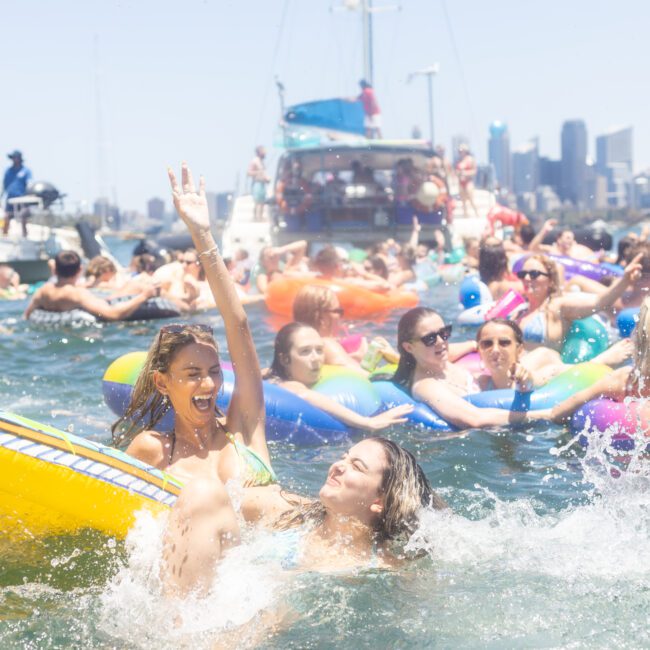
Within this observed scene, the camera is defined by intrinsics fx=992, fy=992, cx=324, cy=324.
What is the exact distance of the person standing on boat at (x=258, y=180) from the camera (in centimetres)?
2131

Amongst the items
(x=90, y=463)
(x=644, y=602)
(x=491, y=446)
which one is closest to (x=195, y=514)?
(x=90, y=463)

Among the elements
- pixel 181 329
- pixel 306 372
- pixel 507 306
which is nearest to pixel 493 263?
pixel 507 306

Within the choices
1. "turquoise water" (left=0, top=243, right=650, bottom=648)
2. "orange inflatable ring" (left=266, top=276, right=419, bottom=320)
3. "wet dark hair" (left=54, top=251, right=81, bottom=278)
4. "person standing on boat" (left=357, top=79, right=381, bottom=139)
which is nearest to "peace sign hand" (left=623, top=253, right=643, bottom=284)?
"turquoise water" (left=0, top=243, right=650, bottom=648)

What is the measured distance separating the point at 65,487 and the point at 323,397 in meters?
2.95

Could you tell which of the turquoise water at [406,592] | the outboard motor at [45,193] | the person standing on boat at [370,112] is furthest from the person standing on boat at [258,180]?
the turquoise water at [406,592]

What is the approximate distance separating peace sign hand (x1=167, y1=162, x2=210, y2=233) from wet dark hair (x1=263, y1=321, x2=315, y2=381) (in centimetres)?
264

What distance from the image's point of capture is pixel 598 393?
5.62 metres

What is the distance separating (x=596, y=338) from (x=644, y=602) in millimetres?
4263

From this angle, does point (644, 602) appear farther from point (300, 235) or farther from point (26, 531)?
point (300, 235)

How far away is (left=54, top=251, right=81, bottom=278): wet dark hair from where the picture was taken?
38.6 ft

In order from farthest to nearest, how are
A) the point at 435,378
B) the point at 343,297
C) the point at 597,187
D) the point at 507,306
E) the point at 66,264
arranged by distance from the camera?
the point at 597,187 → the point at 343,297 → the point at 66,264 → the point at 507,306 → the point at 435,378

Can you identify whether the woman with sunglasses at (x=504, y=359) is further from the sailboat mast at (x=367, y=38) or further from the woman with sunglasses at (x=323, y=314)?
the sailboat mast at (x=367, y=38)

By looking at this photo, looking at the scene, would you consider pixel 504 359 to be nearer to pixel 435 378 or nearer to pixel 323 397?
pixel 435 378

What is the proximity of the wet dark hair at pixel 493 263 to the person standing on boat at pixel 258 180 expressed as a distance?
11213 mm
